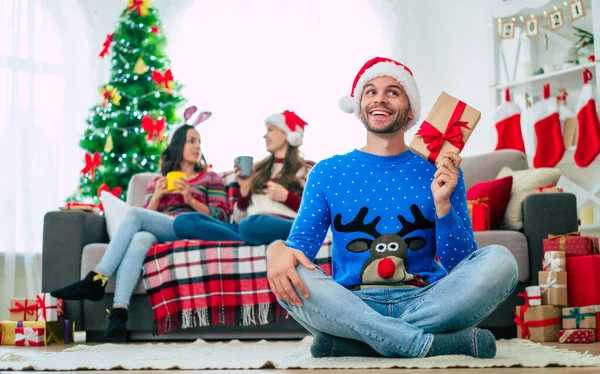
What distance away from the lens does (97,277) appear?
306cm

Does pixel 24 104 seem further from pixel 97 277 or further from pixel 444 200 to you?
pixel 444 200

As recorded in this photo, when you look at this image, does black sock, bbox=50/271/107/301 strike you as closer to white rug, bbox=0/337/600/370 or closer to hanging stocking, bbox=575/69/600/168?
white rug, bbox=0/337/600/370

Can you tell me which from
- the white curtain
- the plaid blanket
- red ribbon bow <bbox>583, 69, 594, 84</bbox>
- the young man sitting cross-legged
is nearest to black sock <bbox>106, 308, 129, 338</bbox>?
the plaid blanket

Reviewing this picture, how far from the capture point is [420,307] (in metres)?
1.75

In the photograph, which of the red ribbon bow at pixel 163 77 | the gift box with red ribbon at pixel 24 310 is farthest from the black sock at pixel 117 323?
the red ribbon bow at pixel 163 77

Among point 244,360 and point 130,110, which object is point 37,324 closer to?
point 244,360

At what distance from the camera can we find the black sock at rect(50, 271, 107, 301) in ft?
9.85

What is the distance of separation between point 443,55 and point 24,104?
285 centimetres

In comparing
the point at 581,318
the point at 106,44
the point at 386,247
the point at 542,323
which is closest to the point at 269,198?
the point at 542,323

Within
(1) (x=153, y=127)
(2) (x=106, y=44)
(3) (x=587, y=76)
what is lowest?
(1) (x=153, y=127)

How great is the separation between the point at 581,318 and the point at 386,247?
1.25 metres

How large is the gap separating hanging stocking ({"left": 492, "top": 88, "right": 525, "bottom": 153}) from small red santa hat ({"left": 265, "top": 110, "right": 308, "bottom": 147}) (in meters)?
1.61

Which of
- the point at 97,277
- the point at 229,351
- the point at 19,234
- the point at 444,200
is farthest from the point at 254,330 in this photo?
the point at 19,234

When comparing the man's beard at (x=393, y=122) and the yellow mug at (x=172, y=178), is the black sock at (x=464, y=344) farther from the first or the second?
the yellow mug at (x=172, y=178)
